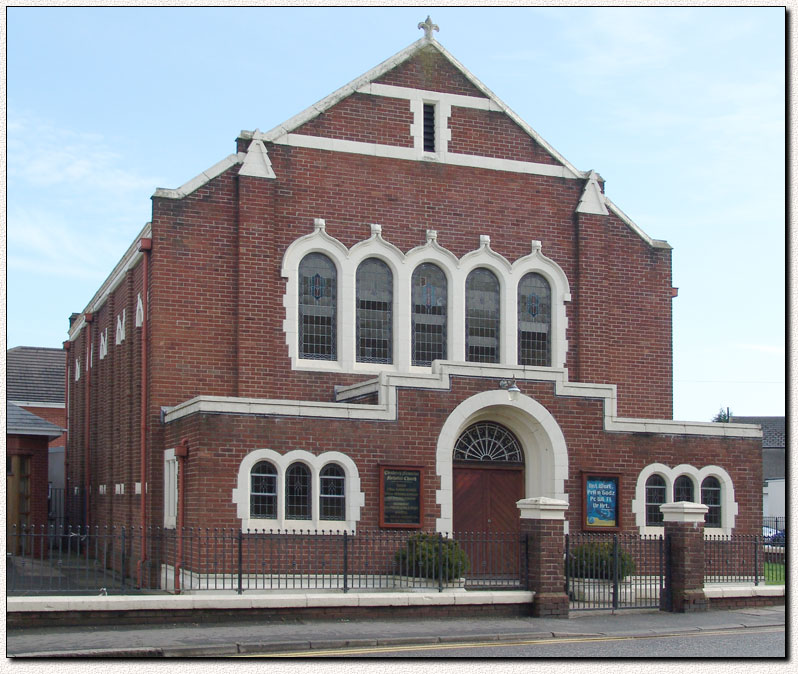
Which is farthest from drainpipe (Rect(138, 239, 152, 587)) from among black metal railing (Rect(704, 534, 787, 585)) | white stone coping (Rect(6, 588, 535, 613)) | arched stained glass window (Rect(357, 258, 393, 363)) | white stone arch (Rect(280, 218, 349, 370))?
black metal railing (Rect(704, 534, 787, 585))

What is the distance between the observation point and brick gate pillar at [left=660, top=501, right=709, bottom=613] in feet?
63.8

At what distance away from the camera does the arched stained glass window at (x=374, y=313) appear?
23750 millimetres

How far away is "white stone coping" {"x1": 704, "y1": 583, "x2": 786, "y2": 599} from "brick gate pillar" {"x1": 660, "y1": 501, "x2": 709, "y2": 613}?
354mm

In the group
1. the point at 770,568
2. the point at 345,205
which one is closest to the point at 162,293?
the point at 345,205

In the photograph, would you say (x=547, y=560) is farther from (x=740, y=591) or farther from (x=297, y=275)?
(x=297, y=275)

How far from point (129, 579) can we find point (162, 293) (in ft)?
20.2

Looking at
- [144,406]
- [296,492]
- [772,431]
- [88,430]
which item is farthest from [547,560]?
[772,431]

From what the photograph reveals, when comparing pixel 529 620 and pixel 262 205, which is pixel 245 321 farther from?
pixel 529 620

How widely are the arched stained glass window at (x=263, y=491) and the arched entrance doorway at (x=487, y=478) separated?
3772mm

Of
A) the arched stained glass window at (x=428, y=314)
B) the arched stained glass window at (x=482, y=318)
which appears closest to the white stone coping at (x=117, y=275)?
the arched stained glass window at (x=428, y=314)

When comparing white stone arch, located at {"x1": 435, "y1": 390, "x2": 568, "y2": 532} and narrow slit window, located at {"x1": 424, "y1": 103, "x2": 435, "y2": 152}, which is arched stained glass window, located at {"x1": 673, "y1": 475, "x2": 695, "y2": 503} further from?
narrow slit window, located at {"x1": 424, "y1": 103, "x2": 435, "y2": 152}

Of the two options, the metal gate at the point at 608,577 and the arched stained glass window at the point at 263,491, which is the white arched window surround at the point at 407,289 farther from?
the metal gate at the point at 608,577

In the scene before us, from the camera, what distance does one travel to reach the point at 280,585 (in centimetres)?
1945

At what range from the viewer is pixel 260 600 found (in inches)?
670
